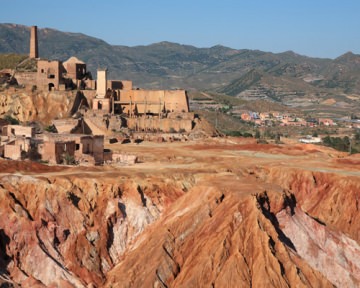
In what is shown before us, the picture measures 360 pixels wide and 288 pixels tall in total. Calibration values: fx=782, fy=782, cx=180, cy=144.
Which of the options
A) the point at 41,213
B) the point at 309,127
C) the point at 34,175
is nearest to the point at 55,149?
the point at 34,175

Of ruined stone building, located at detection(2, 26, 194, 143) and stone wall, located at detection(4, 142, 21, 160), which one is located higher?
ruined stone building, located at detection(2, 26, 194, 143)

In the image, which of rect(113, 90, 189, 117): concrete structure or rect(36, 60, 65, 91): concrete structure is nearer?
rect(36, 60, 65, 91): concrete structure

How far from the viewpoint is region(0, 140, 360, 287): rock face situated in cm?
4181

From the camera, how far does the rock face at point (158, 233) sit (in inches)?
1646

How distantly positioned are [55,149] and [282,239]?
68.6 ft

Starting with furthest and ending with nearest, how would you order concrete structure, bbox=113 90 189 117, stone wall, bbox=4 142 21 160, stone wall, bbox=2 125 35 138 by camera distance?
1. concrete structure, bbox=113 90 189 117
2. stone wall, bbox=2 125 35 138
3. stone wall, bbox=4 142 21 160

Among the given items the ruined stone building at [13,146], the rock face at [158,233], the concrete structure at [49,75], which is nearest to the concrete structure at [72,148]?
the ruined stone building at [13,146]

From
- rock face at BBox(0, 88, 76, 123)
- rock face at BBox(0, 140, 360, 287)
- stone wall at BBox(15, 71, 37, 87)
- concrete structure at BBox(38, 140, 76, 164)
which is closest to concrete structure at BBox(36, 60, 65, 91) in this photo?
stone wall at BBox(15, 71, 37, 87)

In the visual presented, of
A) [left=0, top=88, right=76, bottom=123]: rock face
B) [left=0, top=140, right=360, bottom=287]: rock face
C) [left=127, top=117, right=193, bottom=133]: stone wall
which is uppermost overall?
[left=0, top=88, right=76, bottom=123]: rock face

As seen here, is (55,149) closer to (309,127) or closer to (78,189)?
(78,189)

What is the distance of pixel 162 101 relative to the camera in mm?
95312

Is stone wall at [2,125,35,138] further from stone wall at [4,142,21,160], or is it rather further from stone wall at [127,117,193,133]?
stone wall at [127,117,193,133]

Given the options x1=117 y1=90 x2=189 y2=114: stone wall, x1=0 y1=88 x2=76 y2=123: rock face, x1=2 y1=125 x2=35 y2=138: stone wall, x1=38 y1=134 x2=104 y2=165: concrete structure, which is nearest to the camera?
x1=38 y1=134 x2=104 y2=165: concrete structure

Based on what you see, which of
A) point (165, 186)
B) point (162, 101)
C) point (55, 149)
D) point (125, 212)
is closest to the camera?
point (125, 212)
